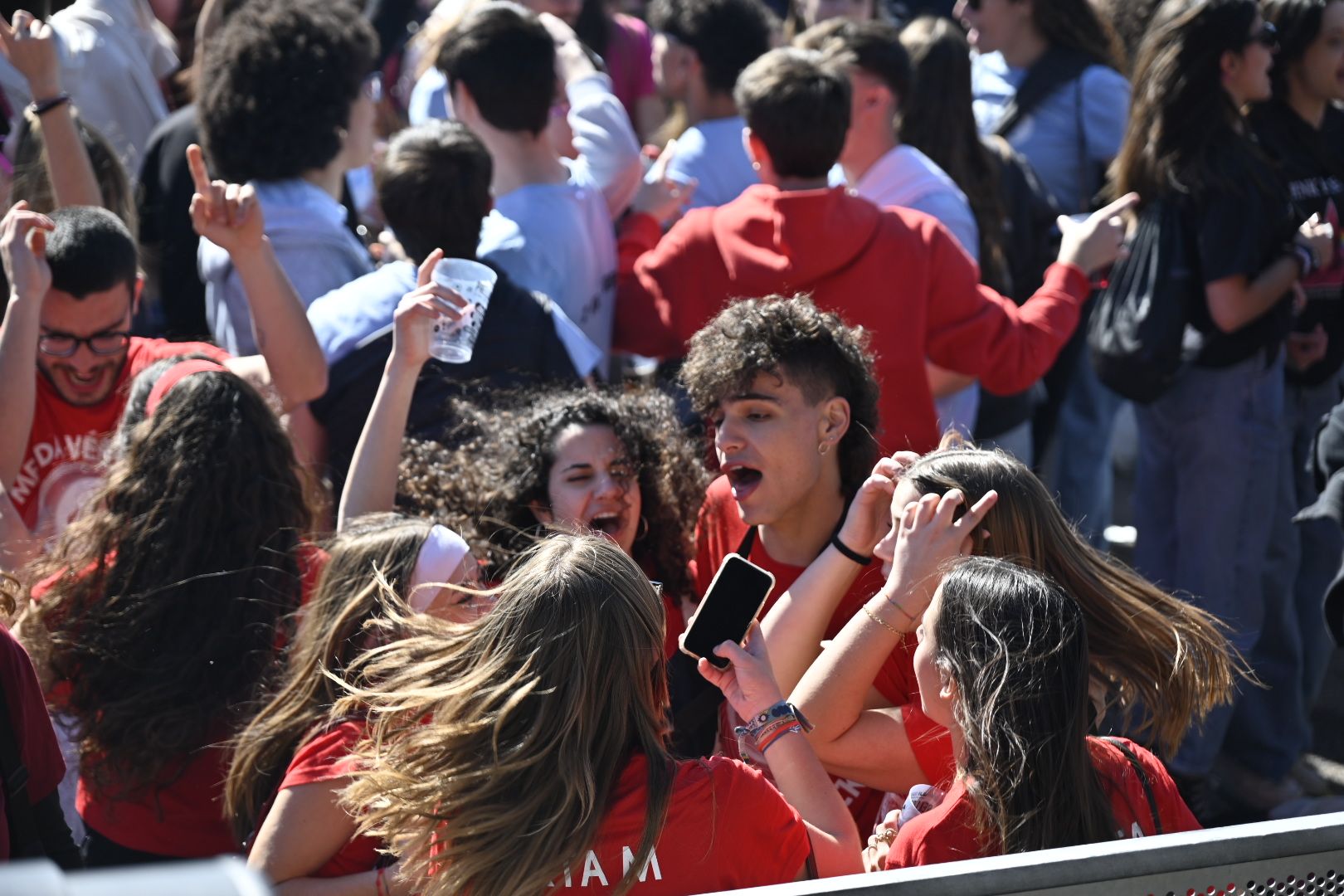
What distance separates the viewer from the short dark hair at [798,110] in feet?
13.0

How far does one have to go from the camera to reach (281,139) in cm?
414

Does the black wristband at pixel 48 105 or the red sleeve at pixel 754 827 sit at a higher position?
the black wristband at pixel 48 105

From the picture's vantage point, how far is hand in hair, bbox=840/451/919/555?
108 inches

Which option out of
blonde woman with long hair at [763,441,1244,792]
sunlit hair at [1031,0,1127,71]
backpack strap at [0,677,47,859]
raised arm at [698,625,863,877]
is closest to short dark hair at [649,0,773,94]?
sunlit hair at [1031,0,1127,71]

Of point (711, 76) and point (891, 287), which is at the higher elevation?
point (711, 76)

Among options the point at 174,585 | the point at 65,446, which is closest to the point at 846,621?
the point at 174,585

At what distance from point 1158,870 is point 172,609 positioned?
192cm

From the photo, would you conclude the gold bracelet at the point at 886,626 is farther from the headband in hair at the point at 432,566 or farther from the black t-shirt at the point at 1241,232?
the black t-shirt at the point at 1241,232

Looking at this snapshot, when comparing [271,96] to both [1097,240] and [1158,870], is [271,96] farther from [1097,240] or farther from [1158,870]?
[1158,870]

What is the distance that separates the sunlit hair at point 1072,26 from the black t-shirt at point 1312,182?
107cm

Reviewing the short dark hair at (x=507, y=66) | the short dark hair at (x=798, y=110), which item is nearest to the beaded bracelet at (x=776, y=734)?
the short dark hair at (x=798, y=110)

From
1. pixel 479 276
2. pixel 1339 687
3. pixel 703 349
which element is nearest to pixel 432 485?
pixel 479 276

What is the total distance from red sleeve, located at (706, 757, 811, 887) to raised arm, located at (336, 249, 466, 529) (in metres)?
1.31

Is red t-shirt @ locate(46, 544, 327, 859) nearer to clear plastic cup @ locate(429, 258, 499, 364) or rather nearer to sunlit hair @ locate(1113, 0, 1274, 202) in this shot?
clear plastic cup @ locate(429, 258, 499, 364)
